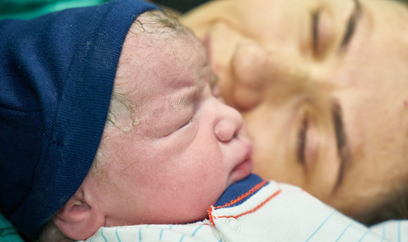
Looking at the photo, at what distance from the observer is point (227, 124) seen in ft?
3.21

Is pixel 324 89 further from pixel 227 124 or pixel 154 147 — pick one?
pixel 154 147

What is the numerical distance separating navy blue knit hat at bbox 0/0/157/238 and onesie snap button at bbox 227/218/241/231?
42cm

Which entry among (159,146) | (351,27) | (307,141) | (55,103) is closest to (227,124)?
(159,146)

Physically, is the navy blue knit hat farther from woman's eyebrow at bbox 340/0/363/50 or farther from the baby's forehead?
woman's eyebrow at bbox 340/0/363/50

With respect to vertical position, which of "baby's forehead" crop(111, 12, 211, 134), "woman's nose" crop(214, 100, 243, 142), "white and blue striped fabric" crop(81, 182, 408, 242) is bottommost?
"white and blue striped fabric" crop(81, 182, 408, 242)

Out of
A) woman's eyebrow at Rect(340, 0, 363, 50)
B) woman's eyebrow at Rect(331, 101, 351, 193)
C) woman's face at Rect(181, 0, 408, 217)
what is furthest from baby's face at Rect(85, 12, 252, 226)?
woman's eyebrow at Rect(340, 0, 363, 50)

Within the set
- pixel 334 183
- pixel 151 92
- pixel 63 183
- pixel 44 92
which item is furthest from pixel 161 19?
pixel 334 183

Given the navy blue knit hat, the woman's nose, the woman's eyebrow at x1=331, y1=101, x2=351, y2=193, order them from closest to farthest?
the navy blue knit hat, the woman's nose, the woman's eyebrow at x1=331, y1=101, x2=351, y2=193

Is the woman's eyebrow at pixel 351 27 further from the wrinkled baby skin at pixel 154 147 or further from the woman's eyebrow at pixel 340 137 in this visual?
the wrinkled baby skin at pixel 154 147

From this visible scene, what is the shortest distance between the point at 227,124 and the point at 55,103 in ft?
1.67

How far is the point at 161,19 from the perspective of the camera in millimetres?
972

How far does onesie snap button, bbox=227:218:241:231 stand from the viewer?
0.85m

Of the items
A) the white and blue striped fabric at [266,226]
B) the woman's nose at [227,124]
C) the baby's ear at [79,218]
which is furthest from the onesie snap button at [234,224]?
the baby's ear at [79,218]

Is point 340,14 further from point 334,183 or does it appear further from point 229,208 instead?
point 229,208
